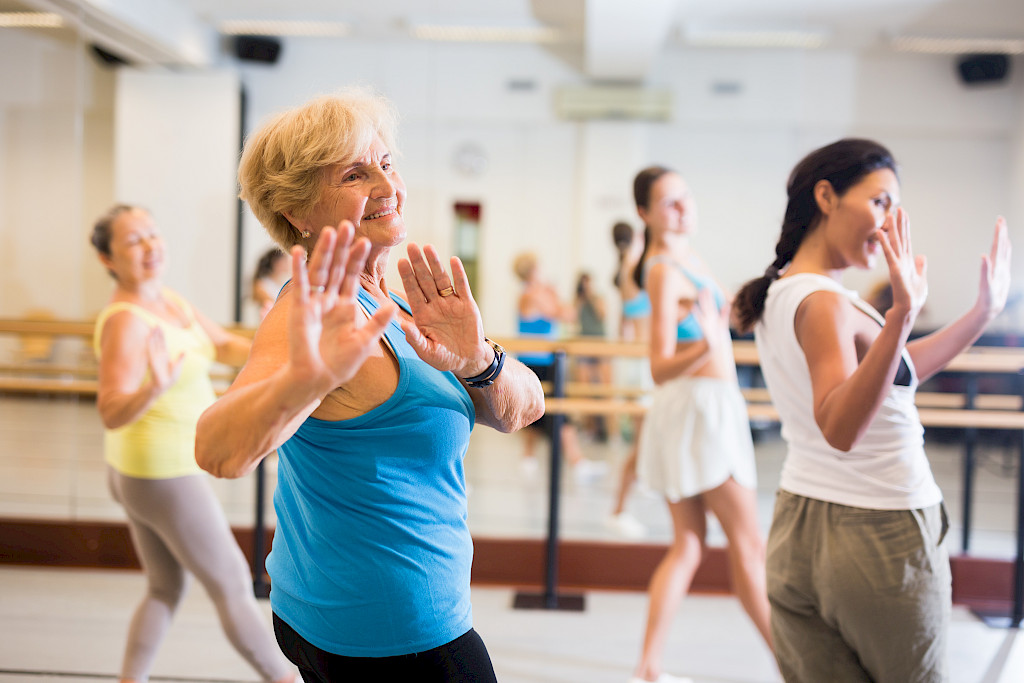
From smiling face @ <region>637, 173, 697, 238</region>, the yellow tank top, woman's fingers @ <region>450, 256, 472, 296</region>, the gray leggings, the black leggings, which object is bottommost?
the gray leggings

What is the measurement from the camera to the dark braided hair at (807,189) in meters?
1.44

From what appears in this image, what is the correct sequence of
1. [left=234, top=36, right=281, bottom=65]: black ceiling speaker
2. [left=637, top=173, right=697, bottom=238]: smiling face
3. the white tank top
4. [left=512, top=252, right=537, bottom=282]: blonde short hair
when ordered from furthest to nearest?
1. [left=512, top=252, right=537, bottom=282]: blonde short hair
2. [left=234, top=36, right=281, bottom=65]: black ceiling speaker
3. [left=637, top=173, right=697, bottom=238]: smiling face
4. the white tank top

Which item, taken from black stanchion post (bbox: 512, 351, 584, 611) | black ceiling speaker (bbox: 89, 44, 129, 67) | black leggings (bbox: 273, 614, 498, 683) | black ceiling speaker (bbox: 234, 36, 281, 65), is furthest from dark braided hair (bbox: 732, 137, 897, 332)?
black ceiling speaker (bbox: 89, 44, 129, 67)

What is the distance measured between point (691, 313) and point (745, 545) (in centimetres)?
74

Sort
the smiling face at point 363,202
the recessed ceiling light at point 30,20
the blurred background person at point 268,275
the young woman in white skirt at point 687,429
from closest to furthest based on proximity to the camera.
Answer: the smiling face at point 363,202
the young woman in white skirt at point 687,429
the recessed ceiling light at point 30,20
the blurred background person at point 268,275

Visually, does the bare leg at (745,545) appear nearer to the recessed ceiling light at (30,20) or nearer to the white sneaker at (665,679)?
the white sneaker at (665,679)

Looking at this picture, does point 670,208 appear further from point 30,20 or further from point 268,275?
point 30,20

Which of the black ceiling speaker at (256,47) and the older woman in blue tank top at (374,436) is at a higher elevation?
the black ceiling speaker at (256,47)

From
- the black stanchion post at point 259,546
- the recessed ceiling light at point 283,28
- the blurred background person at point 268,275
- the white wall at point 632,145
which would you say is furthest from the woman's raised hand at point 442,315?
the recessed ceiling light at point 283,28

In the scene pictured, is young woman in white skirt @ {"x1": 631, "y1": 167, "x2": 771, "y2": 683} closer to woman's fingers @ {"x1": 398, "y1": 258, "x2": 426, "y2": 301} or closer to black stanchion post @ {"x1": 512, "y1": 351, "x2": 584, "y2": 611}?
black stanchion post @ {"x1": 512, "y1": 351, "x2": 584, "y2": 611}

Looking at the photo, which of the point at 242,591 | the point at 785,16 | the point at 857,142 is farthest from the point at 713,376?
the point at 785,16

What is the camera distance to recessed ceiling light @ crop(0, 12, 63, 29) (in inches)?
111

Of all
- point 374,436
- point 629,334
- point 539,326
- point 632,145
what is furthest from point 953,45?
point 374,436

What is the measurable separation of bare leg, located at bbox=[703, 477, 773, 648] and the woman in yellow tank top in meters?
1.27
